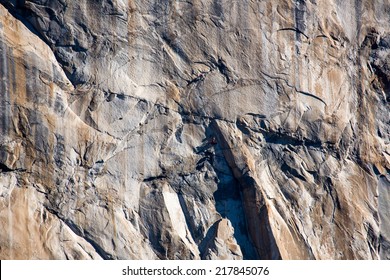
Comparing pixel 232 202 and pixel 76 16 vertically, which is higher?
pixel 76 16

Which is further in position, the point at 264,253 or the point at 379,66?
the point at 379,66

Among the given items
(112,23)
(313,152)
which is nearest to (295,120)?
(313,152)

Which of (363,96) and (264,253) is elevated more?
(363,96)

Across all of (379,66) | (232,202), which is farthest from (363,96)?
(232,202)

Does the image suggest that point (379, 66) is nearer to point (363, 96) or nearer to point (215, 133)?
point (363, 96)

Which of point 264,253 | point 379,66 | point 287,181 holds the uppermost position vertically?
point 379,66

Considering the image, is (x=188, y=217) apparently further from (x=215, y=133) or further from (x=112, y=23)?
(x=112, y=23)
